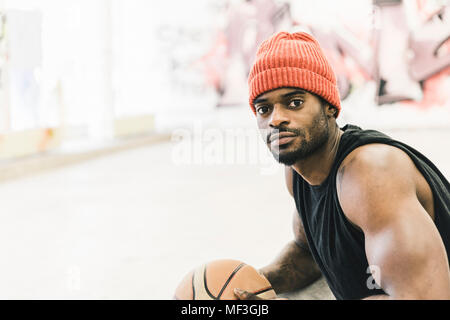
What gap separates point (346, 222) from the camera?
1.50 m

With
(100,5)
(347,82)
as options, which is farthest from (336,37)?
(100,5)

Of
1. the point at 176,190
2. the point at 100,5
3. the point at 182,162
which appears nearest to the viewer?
the point at 176,190

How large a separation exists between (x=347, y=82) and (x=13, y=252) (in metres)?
9.72

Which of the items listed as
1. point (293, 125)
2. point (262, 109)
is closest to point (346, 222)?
point (293, 125)

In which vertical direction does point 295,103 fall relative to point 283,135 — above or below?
above

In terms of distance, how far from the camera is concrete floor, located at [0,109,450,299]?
3.10m

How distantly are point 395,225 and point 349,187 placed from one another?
180mm

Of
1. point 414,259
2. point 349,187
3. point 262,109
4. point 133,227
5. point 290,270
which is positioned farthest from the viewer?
point 133,227

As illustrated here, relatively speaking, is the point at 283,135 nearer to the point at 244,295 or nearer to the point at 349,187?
the point at 349,187

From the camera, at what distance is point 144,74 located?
38.0 ft

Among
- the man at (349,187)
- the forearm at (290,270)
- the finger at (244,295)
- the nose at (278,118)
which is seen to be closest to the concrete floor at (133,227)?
the forearm at (290,270)

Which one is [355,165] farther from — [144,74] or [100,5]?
[144,74]

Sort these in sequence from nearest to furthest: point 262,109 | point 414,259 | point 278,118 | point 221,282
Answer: point 414,259 → point 278,118 → point 262,109 → point 221,282

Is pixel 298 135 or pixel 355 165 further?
pixel 298 135
